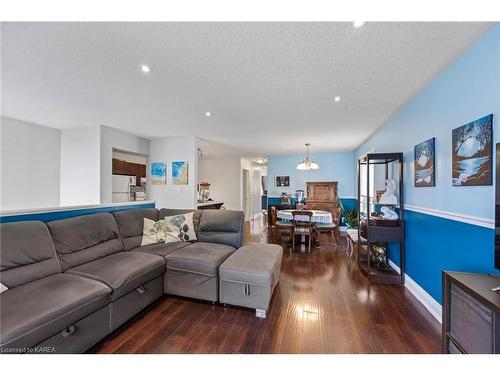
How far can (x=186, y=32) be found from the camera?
54.6 inches

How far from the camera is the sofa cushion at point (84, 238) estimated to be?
188 cm

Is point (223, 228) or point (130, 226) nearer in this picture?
point (130, 226)

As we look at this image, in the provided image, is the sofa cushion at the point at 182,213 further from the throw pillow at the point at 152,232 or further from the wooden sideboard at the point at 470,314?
the wooden sideboard at the point at 470,314

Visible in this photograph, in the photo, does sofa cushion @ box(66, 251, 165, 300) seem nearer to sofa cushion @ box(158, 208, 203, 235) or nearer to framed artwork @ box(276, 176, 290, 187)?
sofa cushion @ box(158, 208, 203, 235)

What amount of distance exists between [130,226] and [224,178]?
4.62 metres

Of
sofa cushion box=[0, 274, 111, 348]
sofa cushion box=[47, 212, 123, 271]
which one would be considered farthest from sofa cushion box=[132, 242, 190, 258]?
sofa cushion box=[0, 274, 111, 348]

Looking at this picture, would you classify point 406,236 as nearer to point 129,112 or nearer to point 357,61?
point 357,61

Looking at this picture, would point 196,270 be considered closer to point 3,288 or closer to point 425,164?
point 3,288

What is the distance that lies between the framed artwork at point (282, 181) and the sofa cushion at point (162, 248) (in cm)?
448

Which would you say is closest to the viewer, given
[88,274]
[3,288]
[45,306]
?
[45,306]

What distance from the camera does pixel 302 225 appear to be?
420 cm

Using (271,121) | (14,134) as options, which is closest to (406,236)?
(271,121)

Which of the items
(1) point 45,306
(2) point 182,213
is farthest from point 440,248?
(1) point 45,306

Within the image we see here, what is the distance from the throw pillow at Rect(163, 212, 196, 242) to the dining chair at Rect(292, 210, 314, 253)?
215 cm
